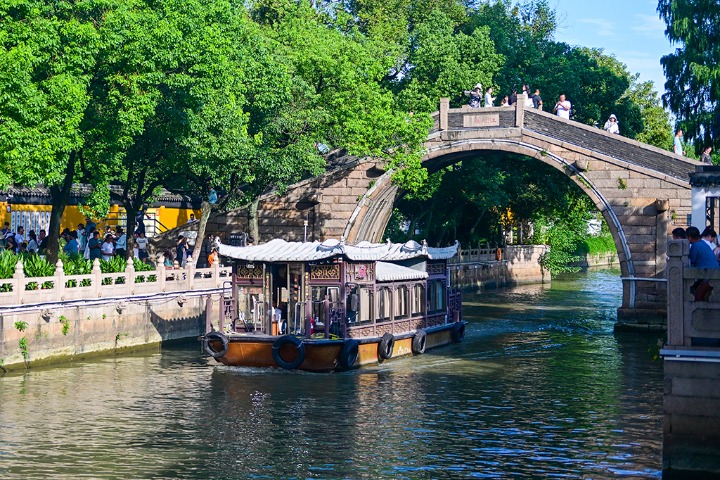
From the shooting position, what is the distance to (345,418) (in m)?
21.2

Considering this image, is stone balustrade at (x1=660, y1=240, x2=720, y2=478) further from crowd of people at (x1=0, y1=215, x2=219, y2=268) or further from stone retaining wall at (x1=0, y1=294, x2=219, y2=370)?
crowd of people at (x1=0, y1=215, x2=219, y2=268)

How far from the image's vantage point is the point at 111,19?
94.8ft

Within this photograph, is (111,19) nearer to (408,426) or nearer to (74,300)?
(74,300)

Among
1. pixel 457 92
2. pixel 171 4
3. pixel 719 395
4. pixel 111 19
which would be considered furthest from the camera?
pixel 457 92

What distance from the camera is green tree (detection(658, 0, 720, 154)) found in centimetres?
3522

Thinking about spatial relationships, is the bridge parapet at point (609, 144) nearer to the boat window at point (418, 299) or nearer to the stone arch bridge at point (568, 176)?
the stone arch bridge at point (568, 176)

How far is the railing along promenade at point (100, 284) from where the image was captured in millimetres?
25812

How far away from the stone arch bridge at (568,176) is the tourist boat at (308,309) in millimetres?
10007

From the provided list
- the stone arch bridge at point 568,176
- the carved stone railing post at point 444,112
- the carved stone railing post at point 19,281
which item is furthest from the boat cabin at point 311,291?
the carved stone railing post at point 444,112

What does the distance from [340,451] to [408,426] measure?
2492 mm

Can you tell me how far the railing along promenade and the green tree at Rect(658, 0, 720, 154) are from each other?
16199mm

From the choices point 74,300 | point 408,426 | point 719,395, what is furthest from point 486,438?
point 74,300

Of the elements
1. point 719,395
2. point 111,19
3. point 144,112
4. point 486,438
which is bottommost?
point 486,438

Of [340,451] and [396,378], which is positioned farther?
[396,378]
